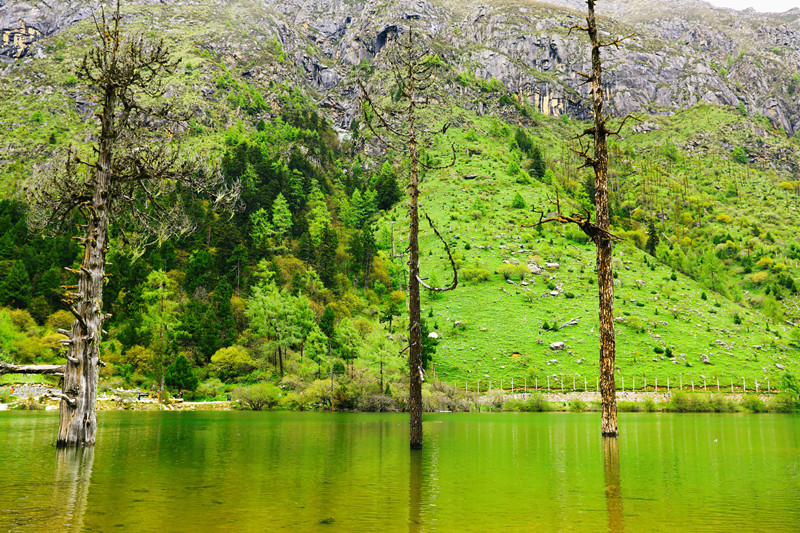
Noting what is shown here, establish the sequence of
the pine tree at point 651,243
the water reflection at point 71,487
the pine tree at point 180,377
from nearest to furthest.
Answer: the water reflection at point 71,487
the pine tree at point 180,377
the pine tree at point 651,243

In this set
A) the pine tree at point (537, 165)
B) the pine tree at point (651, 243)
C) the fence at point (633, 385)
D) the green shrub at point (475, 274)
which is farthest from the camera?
the pine tree at point (537, 165)

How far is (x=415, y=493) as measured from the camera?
10.6m

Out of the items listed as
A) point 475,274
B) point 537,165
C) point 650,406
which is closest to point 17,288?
point 475,274

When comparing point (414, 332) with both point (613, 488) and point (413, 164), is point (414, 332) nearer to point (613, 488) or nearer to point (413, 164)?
point (413, 164)

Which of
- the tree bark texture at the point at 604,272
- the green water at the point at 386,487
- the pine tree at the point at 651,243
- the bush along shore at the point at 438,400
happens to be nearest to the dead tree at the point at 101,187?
the green water at the point at 386,487

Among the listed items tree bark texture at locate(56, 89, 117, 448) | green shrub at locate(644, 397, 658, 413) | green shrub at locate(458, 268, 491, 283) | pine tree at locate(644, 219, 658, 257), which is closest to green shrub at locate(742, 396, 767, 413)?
green shrub at locate(644, 397, 658, 413)

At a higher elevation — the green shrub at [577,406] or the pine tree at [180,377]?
the pine tree at [180,377]

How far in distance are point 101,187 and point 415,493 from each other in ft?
43.8

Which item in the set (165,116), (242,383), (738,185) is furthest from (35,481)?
(738,185)

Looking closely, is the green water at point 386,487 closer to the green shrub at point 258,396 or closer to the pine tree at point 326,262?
the green shrub at point 258,396

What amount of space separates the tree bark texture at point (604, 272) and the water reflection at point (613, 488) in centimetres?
47

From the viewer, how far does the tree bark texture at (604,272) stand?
1435 centimetres

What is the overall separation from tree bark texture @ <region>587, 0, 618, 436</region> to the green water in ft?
4.88

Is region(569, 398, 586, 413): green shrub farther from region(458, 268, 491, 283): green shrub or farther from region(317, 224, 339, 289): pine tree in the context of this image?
region(317, 224, 339, 289): pine tree
